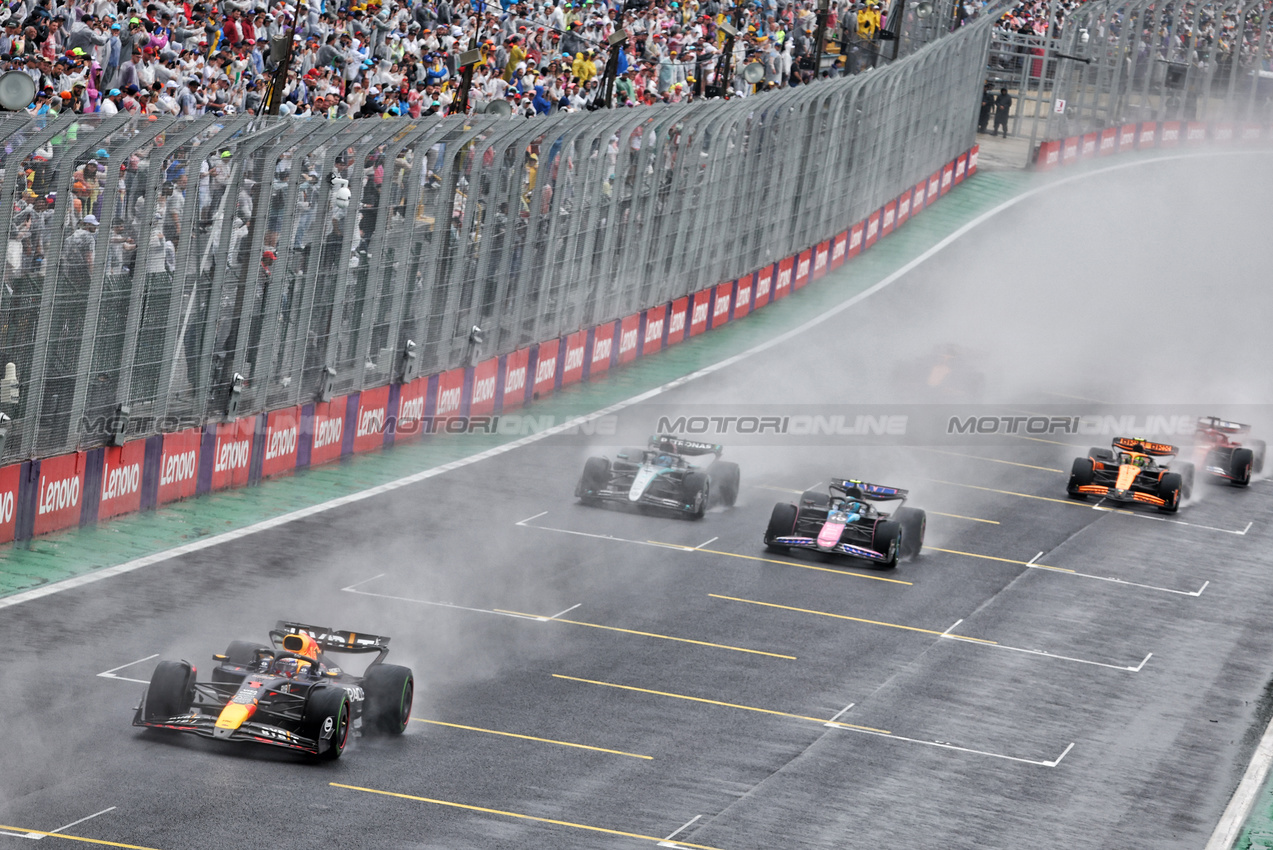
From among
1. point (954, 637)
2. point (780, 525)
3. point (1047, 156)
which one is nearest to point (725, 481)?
point (780, 525)

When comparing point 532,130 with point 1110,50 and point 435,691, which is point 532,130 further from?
point 1110,50

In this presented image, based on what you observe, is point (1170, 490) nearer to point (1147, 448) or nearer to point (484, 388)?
point (1147, 448)

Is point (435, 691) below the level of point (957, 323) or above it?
below

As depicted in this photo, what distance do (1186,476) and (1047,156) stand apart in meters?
26.9

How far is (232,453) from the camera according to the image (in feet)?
70.1

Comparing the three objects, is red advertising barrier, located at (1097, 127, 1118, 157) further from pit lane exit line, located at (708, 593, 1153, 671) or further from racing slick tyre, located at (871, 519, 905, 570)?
pit lane exit line, located at (708, 593, 1153, 671)

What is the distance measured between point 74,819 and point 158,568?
6395 mm

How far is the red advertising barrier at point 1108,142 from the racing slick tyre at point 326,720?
44.2m

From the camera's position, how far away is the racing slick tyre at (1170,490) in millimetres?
25047

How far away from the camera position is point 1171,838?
14195 millimetres

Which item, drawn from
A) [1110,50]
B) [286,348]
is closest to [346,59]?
[286,348]

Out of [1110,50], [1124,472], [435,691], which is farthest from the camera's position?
[1110,50]

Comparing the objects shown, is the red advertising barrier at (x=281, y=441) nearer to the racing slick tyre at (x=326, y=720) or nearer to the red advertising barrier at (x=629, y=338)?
the red advertising barrier at (x=629, y=338)

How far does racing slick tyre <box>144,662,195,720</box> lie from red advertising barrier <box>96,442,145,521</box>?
6241 mm
